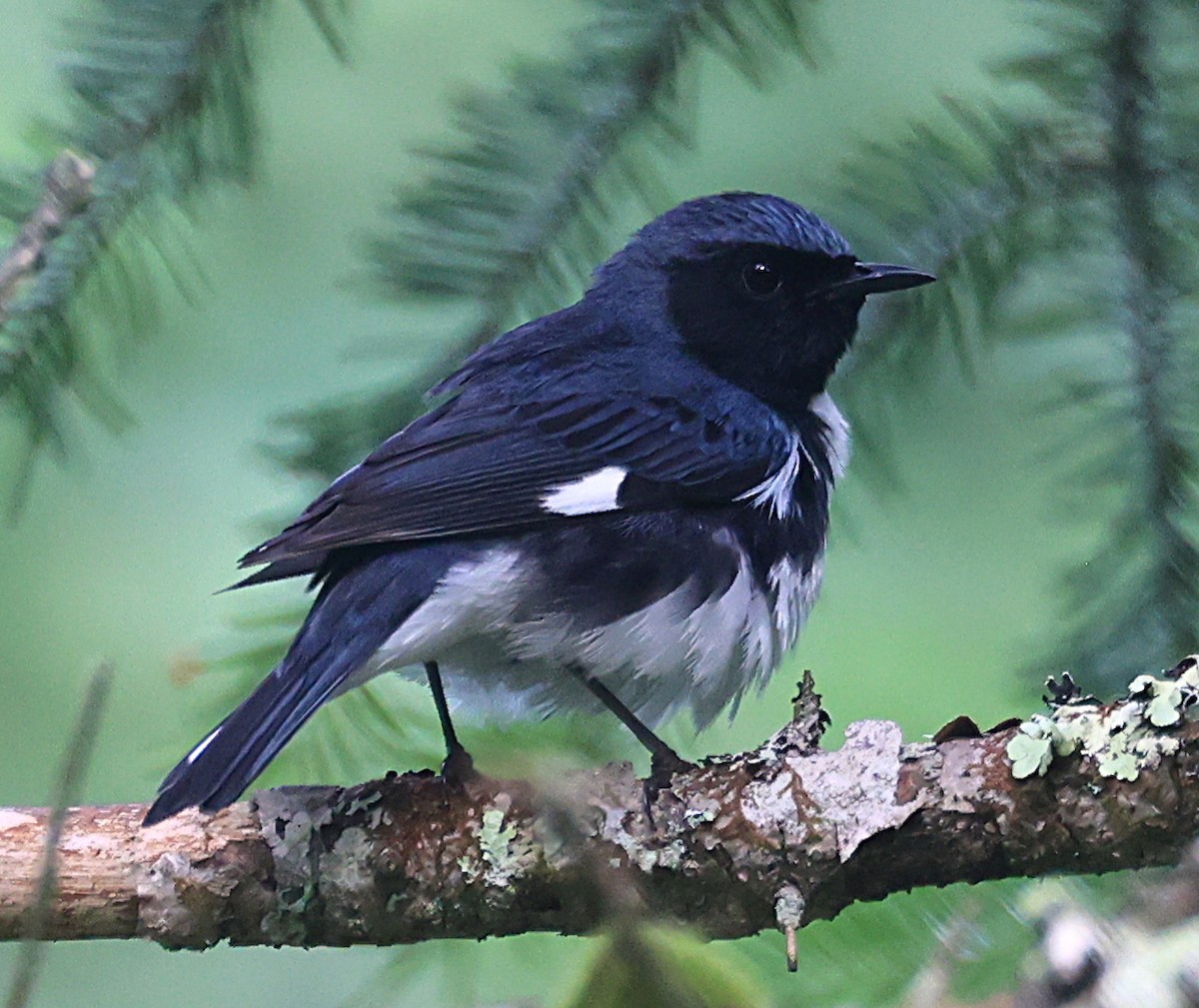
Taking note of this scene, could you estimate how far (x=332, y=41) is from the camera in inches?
75.4

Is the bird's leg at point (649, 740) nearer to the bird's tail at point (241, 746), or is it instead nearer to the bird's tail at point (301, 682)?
the bird's tail at point (301, 682)

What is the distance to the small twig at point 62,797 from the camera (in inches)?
24.5

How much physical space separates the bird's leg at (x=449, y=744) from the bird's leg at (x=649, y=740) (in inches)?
7.4

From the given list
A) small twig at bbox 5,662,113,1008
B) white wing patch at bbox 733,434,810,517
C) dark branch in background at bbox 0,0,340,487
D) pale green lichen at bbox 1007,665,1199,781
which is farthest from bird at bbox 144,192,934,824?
small twig at bbox 5,662,113,1008

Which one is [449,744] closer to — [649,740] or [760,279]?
[649,740]

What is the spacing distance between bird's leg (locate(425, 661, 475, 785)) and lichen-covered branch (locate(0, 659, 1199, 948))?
21 millimetres

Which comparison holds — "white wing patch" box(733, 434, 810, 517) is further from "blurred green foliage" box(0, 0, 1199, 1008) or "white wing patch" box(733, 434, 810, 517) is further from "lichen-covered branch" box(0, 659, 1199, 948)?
"lichen-covered branch" box(0, 659, 1199, 948)

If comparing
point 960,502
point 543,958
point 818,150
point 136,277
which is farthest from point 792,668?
point 136,277

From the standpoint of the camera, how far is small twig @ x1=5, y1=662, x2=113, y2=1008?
24.5 inches

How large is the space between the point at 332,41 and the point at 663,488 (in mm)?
756

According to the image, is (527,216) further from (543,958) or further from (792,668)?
(792,668)

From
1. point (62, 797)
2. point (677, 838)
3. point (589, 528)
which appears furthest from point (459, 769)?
point (62, 797)

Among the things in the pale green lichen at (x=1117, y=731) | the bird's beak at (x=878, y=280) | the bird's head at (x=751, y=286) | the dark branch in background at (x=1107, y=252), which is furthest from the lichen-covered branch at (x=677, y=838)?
the bird's head at (x=751, y=286)

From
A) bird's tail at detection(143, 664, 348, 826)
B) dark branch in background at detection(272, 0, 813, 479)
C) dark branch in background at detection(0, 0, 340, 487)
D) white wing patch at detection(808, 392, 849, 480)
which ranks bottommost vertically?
white wing patch at detection(808, 392, 849, 480)
